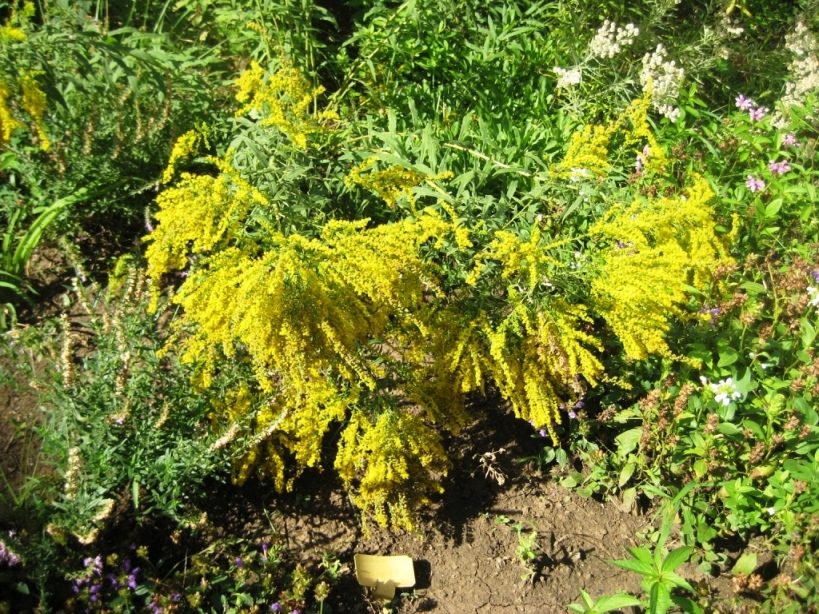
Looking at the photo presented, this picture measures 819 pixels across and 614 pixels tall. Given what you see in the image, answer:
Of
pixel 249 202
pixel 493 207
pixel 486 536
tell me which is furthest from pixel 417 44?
pixel 486 536

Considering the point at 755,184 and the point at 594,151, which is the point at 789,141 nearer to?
the point at 755,184

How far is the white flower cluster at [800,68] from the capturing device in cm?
424

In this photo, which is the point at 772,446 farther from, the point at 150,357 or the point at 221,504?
the point at 150,357

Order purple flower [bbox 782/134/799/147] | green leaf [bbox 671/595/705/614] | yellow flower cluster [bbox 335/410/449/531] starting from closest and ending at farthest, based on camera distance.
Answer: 1. green leaf [bbox 671/595/705/614]
2. yellow flower cluster [bbox 335/410/449/531]
3. purple flower [bbox 782/134/799/147]

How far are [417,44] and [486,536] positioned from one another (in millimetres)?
2611

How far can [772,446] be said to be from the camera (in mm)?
2742

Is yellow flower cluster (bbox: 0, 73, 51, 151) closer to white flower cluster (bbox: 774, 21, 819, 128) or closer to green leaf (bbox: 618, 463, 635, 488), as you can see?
green leaf (bbox: 618, 463, 635, 488)

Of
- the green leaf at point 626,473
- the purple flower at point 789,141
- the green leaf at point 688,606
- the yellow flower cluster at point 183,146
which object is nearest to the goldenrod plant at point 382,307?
the yellow flower cluster at point 183,146

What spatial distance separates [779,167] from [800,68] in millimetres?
1196

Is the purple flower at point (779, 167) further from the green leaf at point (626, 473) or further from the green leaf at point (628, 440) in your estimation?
the green leaf at point (626, 473)

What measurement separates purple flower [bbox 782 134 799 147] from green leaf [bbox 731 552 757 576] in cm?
218

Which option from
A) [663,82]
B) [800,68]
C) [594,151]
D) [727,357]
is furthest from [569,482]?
[800,68]

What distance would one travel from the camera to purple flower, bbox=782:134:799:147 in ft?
12.5

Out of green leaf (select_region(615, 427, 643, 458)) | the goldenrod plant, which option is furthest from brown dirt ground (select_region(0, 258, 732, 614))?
green leaf (select_region(615, 427, 643, 458))
